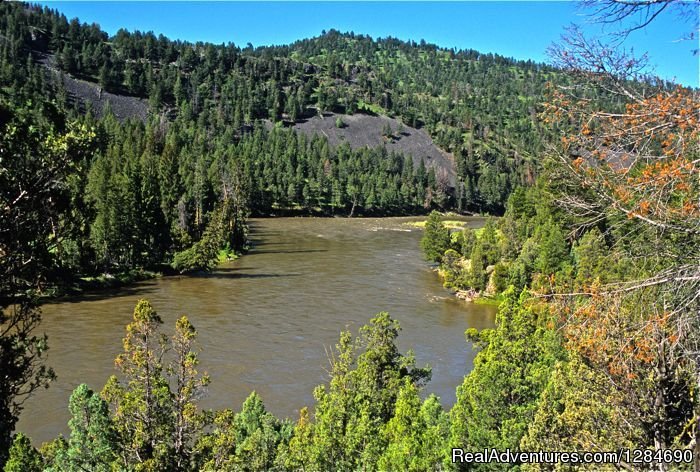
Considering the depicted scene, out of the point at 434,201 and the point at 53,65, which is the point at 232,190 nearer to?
the point at 434,201

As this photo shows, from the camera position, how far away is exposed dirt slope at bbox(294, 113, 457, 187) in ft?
594

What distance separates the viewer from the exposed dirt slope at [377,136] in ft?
594

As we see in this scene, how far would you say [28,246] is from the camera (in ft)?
32.1

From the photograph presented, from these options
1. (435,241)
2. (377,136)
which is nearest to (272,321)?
(435,241)

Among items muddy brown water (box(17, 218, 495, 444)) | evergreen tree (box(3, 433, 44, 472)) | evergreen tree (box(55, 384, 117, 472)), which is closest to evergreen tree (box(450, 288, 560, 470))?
evergreen tree (box(55, 384, 117, 472))

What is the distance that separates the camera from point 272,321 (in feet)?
128

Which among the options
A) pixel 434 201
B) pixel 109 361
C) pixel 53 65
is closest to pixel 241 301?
pixel 109 361

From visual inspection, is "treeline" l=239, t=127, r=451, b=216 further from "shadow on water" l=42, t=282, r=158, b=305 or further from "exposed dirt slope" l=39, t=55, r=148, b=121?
"shadow on water" l=42, t=282, r=158, b=305

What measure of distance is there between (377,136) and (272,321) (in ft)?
507

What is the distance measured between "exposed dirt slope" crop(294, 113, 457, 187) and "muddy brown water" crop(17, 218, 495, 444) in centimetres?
11714

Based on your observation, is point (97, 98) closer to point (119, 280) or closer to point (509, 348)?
point (119, 280)

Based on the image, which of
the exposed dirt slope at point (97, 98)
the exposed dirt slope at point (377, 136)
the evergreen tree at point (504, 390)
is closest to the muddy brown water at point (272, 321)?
the evergreen tree at point (504, 390)

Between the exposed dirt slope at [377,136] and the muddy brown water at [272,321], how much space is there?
117139 millimetres

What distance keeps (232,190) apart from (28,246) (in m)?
79.1
